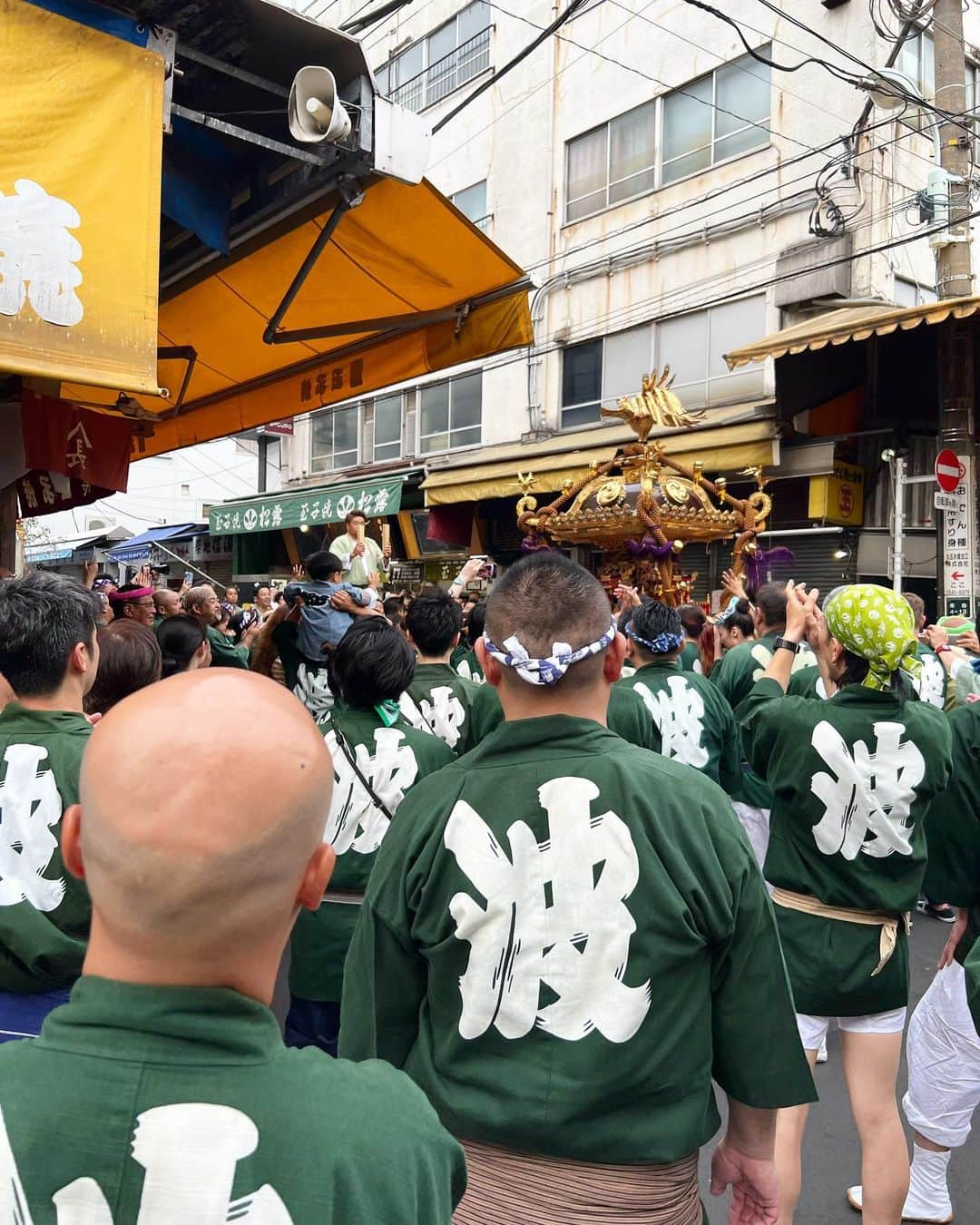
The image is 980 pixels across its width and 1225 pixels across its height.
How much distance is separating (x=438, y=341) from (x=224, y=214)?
4.55 ft

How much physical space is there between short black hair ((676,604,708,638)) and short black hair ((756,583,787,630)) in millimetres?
1183

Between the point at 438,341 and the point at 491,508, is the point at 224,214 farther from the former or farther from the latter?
the point at 491,508

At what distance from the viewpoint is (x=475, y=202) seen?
58.5 feet

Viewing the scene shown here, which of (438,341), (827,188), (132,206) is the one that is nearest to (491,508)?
(827,188)

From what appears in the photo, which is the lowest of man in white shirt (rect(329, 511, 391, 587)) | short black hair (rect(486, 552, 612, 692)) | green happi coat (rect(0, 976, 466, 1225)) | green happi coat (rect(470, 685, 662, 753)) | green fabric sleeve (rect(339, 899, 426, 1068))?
green fabric sleeve (rect(339, 899, 426, 1068))

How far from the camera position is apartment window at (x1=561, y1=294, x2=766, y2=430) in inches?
508

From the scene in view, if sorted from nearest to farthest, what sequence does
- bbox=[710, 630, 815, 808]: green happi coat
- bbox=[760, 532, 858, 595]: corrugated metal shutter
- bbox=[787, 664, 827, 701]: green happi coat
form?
bbox=[787, 664, 827, 701]: green happi coat, bbox=[710, 630, 815, 808]: green happi coat, bbox=[760, 532, 858, 595]: corrugated metal shutter

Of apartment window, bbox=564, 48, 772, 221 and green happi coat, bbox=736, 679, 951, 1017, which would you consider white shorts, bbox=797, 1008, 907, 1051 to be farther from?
apartment window, bbox=564, 48, 772, 221

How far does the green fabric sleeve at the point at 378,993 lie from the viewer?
1.96m

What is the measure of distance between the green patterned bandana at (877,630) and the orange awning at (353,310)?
9.01 feet

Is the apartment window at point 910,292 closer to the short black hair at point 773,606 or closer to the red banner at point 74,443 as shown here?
the short black hair at point 773,606

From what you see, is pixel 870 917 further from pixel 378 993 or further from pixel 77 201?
pixel 77 201

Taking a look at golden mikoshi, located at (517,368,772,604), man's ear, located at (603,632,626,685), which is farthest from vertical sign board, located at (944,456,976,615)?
man's ear, located at (603,632,626,685)

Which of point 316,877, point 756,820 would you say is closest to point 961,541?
point 756,820
